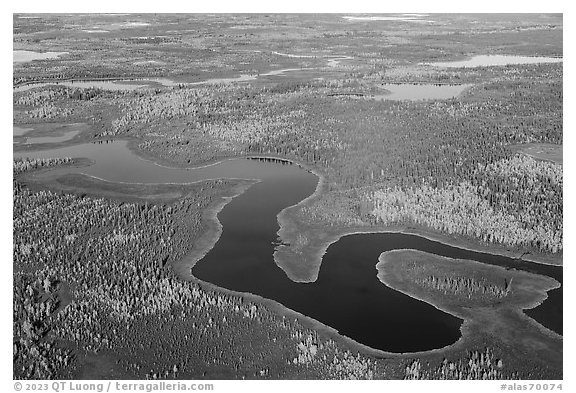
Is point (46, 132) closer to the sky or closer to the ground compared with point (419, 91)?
closer to the ground

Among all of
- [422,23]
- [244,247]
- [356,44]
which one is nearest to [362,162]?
[244,247]

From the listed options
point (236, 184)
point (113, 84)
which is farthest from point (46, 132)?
point (236, 184)

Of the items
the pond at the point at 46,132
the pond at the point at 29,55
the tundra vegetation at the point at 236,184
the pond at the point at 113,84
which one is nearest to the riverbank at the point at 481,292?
the tundra vegetation at the point at 236,184

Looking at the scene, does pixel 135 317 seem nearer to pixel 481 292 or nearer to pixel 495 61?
pixel 481 292

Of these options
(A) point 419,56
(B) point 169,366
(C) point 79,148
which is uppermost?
(A) point 419,56

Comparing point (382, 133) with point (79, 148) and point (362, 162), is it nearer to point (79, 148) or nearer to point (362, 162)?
point (362, 162)

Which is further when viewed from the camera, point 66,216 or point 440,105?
point 440,105
